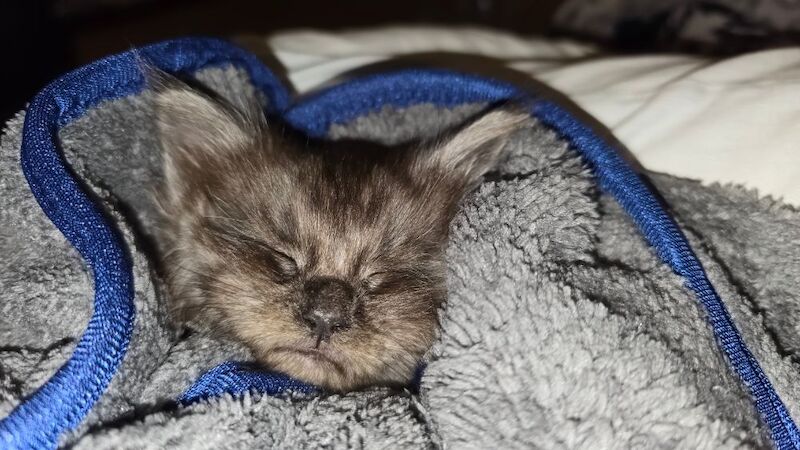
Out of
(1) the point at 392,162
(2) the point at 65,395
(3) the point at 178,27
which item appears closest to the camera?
(2) the point at 65,395

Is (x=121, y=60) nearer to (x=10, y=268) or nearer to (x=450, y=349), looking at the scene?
(x=10, y=268)

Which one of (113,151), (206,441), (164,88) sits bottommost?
(206,441)

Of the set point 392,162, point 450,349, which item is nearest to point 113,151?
point 392,162

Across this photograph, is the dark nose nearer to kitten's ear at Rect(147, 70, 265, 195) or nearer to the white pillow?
kitten's ear at Rect(147, 70, 265, 195)

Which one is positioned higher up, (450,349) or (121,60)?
(121,60)

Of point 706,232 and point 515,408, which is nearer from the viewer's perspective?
point 515,408

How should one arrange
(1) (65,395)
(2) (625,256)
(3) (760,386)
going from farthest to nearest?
(2) (625,256) < (3) (760,386) < (1) (65,395)
